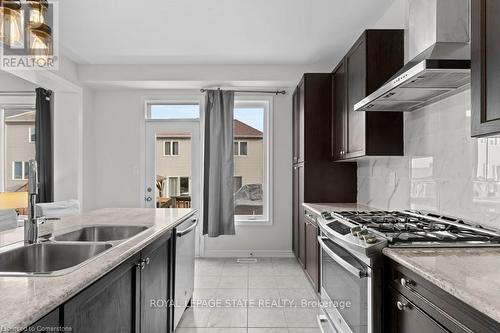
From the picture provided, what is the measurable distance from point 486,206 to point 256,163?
3384 millimetres

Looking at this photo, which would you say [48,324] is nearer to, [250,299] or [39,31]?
[39,31]

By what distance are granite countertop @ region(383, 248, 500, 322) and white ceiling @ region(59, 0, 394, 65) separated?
2.32 meters

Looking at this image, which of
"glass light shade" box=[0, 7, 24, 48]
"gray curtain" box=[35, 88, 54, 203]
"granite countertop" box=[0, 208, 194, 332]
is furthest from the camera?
"gray curtain" box=[35, 88, 54, 203]

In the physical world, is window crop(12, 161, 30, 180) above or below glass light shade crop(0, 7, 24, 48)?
below

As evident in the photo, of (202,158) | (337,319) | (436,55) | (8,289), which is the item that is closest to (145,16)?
(202,158)

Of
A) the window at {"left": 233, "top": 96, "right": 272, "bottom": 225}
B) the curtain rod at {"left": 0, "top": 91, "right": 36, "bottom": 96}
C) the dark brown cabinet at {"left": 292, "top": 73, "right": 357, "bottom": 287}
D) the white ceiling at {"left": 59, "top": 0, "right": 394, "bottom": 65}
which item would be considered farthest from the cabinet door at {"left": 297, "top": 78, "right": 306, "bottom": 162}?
the curtain rod at {"left": 0, "top": 91, "right": 36, "bottom": 96}

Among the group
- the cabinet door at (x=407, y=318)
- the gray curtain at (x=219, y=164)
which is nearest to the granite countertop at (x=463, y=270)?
the cabinet door at (x=407, y=318)

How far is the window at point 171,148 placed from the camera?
4840 millimetres

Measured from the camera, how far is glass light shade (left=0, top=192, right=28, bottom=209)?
4.31m

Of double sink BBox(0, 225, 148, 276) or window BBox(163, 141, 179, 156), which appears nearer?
double sink BBox(0, 225, 148, 276)

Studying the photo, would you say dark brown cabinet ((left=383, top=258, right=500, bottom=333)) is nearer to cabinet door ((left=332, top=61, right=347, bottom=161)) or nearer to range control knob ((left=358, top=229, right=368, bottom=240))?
range control knob ((left=358, top=229, right=368, bottom=240))

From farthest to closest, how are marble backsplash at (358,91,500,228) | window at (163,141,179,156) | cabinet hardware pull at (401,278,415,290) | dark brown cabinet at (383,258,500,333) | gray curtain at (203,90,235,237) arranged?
window at (163,141,179,156), gray curtain at (203,90,235,237), marble backsplash at (358,91,500,228), cabinet hardware pull at (401,278,415,290), dark brown cabinet at (383,258,500,333)

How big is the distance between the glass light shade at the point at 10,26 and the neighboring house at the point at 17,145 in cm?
373

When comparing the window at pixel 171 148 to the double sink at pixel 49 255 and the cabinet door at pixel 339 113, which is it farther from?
the double sink at pixel 49 255
